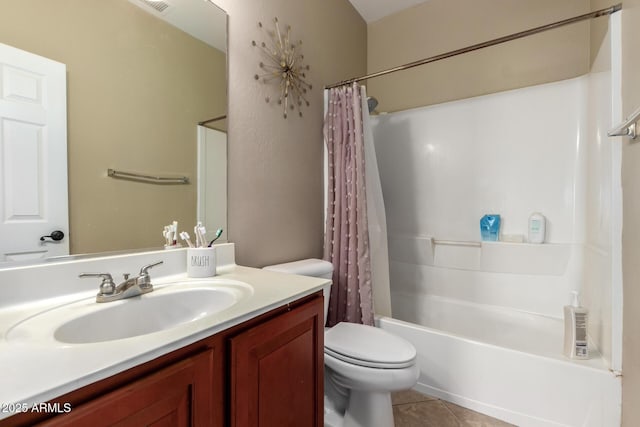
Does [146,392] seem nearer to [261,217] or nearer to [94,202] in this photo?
[94,202]

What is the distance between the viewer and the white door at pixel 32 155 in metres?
0.76

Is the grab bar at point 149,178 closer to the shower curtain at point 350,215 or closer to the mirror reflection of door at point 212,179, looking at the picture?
the mirror reflection of door at point 212,179

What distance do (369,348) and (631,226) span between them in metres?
1.12


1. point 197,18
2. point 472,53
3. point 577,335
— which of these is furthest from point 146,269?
point 472,53

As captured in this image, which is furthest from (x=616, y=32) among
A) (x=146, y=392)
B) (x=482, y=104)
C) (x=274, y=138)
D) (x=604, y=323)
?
(x=146, y=392)

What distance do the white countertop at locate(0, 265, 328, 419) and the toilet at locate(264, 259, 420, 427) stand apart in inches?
22.8

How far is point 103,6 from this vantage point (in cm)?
94

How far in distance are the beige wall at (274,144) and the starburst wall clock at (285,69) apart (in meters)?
0.04

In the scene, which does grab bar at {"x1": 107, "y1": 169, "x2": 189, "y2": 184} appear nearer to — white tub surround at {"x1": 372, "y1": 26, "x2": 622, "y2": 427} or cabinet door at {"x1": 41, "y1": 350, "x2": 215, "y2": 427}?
cabinet door at {"x1": 41, "y1": 350, "x2": 215, "y2": 427}

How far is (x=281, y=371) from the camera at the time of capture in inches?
32.2

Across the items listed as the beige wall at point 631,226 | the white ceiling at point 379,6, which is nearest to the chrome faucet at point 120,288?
the beige wall at point 631,226

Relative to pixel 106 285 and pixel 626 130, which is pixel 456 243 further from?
pixel 106 285

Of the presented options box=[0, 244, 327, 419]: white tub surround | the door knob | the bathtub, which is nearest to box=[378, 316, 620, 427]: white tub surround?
the bathtub

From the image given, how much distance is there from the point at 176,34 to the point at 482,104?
2039mm
